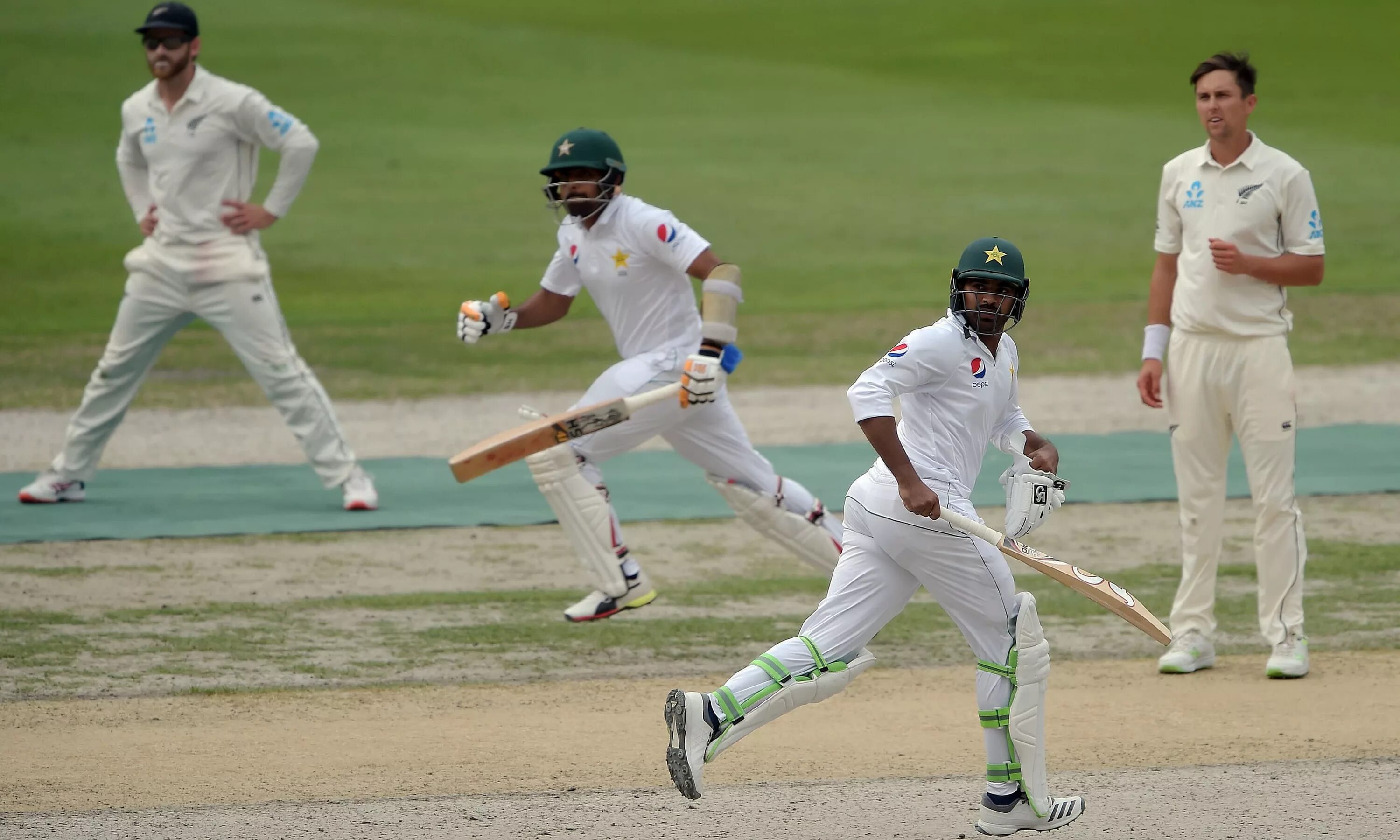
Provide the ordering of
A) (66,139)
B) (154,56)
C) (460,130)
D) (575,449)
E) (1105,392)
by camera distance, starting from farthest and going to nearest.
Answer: (460,130), (66,139), (1105,392), (154,56), (575,449)

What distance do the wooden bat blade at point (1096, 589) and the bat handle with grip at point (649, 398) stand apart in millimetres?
2418

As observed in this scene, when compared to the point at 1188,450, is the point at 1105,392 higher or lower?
lower

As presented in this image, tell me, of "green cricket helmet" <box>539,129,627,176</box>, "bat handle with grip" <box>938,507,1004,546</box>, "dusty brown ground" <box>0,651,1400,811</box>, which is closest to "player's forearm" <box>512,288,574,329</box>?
"green cricket helmet" <box>539,129,627,176</box>

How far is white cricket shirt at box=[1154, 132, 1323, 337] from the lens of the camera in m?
6.62

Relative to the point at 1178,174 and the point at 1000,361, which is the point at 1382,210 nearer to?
the point at 1178,174

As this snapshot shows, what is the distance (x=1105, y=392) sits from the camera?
13742 mm

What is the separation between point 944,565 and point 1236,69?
9.06 feet

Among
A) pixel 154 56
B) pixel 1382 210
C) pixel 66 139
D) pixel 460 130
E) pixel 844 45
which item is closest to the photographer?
pixel 154 56

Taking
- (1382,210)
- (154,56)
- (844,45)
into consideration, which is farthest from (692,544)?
(844,45)

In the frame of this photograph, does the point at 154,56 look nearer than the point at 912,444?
No

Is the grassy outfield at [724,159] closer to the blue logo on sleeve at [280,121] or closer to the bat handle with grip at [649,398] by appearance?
the blue logo on sleeve at [280,121]

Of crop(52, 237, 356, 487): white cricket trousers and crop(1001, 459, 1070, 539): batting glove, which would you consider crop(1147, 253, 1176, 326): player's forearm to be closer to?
crop(1001, 459, 1070, 539): batting glove

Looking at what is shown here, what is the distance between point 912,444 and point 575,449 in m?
2.61

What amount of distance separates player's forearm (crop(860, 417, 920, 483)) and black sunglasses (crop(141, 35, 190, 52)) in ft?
18.7
